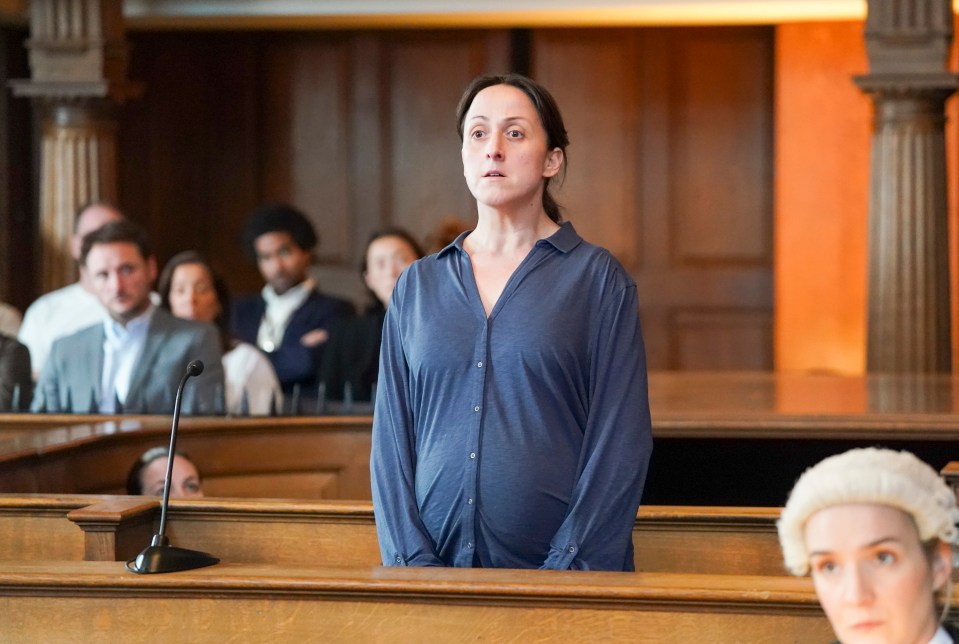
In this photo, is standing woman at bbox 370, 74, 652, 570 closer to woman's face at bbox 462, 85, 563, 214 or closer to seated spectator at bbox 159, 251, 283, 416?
woman's face at bbox 462, 85, 563, 214

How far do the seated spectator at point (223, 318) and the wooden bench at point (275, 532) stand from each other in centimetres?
176

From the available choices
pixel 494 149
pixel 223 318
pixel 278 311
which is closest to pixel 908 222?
pixel 278 311

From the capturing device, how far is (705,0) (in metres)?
7.34

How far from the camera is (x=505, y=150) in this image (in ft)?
7.85

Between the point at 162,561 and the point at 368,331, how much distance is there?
296cm

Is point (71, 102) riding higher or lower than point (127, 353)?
higher

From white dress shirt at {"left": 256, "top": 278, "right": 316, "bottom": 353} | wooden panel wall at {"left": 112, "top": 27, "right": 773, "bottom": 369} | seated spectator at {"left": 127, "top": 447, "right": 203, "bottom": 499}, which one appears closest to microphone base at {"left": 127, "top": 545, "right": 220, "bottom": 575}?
seated spectator at {"left": 127, "top": 447, "right": 203, "bottom": 499}

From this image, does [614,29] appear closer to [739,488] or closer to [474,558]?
[739,488]

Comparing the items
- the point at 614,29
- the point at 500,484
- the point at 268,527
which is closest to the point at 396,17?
the point at 614,29

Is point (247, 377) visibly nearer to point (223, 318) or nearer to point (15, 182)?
point (223, 318)

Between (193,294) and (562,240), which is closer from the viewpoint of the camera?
(562,240)

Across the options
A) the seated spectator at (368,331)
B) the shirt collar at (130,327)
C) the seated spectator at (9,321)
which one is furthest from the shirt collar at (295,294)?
the shirt collar at (130,327)

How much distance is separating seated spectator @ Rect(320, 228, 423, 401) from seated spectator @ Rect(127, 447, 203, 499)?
1.44 m

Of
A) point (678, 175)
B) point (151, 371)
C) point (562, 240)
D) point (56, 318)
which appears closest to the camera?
point (562, 240)
